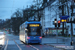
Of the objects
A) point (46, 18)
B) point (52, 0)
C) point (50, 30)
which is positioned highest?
point (52, 0)

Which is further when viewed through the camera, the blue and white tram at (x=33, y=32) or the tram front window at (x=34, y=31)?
the tram front window at (x=34, y=31)

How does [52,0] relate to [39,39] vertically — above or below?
above

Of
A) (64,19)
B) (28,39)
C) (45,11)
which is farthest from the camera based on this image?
(45,11)

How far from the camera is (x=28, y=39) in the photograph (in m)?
26.7

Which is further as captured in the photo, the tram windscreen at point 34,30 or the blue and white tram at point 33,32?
the tram windscreen at point 34,30

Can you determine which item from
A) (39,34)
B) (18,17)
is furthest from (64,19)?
(18,17)

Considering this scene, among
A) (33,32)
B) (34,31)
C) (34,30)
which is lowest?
(33,32)

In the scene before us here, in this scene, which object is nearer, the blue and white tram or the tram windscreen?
the blue and white tram

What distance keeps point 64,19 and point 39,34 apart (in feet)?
18.1

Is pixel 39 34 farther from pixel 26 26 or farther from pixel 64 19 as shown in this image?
pixel 64 19

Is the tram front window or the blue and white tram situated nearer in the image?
the blue and white tram

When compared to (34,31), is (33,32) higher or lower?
lower

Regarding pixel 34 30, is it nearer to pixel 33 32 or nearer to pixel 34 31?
pixel 34 31

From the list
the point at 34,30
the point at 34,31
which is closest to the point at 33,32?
the point at 34,31
